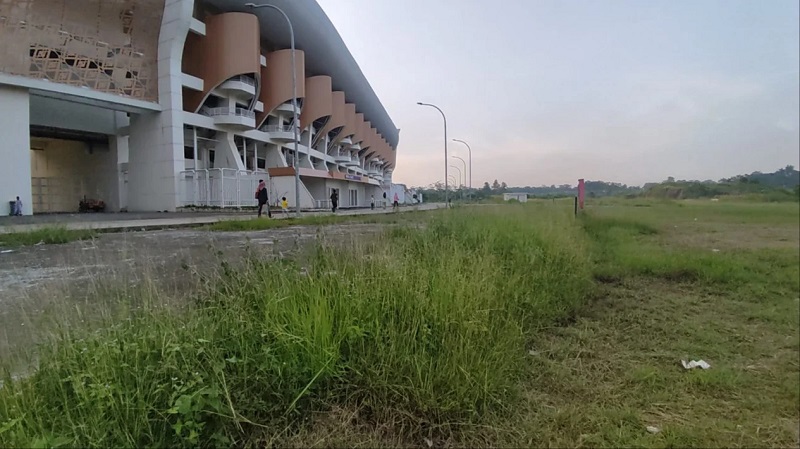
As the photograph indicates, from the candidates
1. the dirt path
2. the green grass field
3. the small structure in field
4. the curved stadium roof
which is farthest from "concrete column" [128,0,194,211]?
the green grass field

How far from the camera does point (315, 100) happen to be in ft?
151

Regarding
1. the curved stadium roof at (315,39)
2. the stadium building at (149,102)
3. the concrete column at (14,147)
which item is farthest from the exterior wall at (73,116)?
the curved stadium roof at (315,39)

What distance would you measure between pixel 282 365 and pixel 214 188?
91.9ft

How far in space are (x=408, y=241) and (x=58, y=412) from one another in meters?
3.51

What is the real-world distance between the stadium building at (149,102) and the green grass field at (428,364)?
17.5 m

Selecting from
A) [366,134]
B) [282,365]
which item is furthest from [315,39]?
[282,365]

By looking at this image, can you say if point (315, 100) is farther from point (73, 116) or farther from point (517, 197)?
point (517, 197)

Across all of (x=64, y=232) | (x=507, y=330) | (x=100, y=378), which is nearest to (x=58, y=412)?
(x=100, y=378)

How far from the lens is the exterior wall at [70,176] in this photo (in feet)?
102

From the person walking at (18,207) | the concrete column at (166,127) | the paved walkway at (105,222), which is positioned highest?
the concrete column at (166,127)

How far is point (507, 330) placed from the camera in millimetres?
2982

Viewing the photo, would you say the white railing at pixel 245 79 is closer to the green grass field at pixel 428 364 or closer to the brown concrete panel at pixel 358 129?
the brown concrete panel at pixel 358 129

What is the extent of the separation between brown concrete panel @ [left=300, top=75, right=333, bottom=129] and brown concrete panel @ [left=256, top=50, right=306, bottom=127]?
6312mm

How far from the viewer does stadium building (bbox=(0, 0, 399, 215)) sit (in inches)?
828
